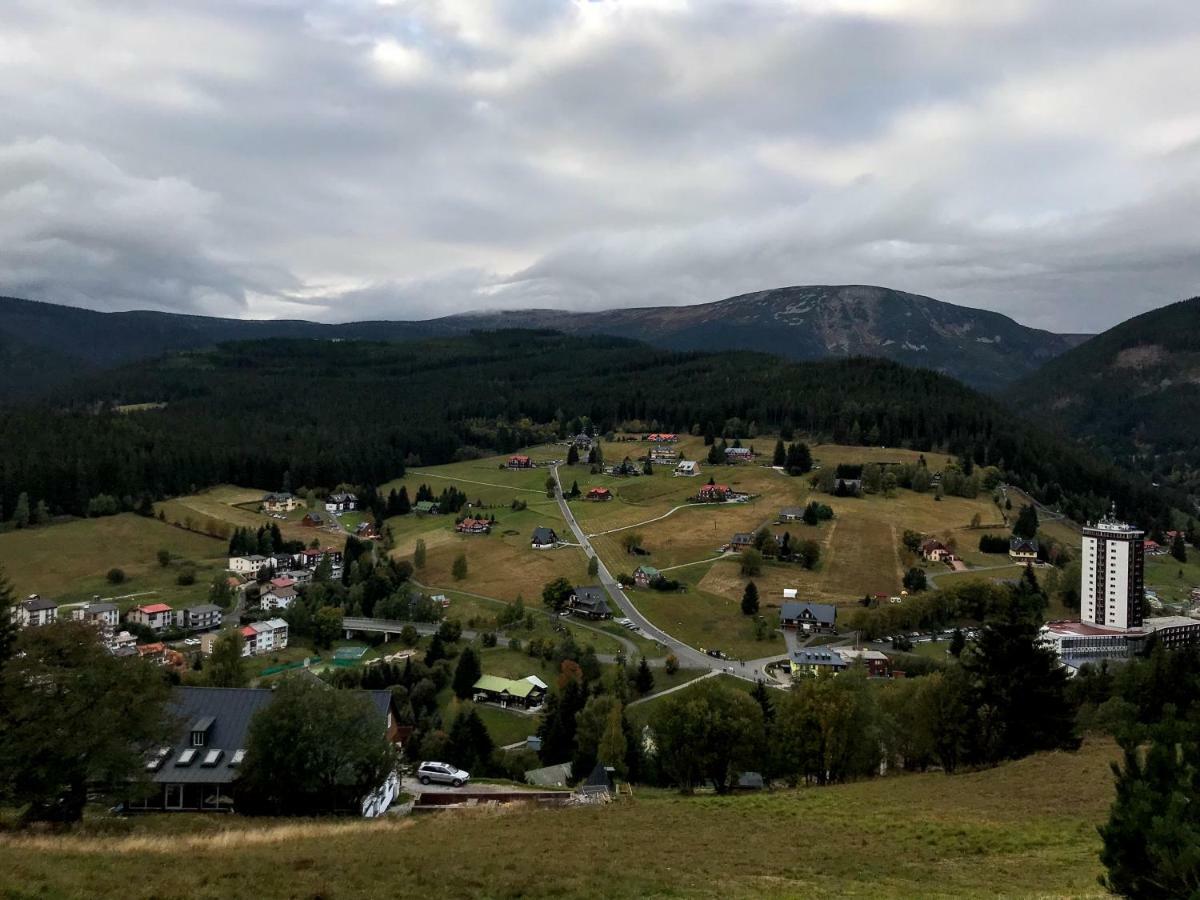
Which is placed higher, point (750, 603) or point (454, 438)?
point (454, 438)

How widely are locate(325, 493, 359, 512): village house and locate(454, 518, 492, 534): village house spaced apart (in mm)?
32093

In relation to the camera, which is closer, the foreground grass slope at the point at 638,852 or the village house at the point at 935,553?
the foreground grass slope at the point at 638,852

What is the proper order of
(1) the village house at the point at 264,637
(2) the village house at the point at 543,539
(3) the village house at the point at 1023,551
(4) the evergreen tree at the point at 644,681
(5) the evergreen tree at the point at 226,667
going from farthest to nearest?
1. (2) the village house at the point at 543,539
2. (3) the village house at the point at 1023,551
3. (1) the village house at the point at 264,637
4. (4) the evergreen tree at the point at 644,681
5. (5) the evergreen tree at the point at 226,667

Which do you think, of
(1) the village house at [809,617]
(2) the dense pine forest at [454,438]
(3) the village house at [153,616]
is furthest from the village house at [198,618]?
(1) the village house at [809,617]

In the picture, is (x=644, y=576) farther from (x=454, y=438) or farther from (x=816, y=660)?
(x=454, y=438)

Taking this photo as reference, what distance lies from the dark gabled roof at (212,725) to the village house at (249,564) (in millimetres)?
63586

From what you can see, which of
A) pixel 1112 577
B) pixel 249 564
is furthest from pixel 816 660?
pixel 249 564

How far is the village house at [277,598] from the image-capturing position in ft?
265

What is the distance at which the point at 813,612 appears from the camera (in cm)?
7681

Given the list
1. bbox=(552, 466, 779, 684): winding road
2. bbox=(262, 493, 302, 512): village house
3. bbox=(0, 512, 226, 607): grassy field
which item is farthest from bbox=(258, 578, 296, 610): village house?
bbox=(262, 493, 302, 512): village house

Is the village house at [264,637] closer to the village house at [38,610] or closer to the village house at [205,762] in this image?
the village house at [38,610]

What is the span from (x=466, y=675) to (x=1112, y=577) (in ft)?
213

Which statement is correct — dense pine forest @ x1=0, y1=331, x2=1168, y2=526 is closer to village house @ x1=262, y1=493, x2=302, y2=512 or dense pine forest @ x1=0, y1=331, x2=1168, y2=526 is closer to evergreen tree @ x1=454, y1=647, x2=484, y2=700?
village house @ x1=262, y1=493, x2=302, y2=512

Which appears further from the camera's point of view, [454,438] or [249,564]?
[454,438]
